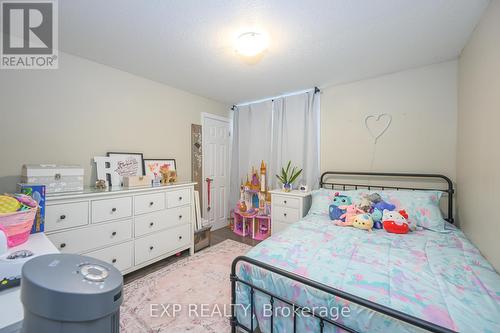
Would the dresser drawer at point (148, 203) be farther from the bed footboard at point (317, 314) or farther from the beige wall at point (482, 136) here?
the beige wall at point (482, 136)

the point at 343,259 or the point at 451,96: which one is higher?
the point at 451,96

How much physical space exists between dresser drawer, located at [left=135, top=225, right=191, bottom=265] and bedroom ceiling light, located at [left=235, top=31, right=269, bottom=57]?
2.19m

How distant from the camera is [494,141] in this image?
55.6 inches

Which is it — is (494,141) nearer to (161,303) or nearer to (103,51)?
(161,303)

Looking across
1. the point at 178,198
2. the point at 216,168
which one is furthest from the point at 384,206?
the point at 216,168

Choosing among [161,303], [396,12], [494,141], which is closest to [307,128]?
[396,12]

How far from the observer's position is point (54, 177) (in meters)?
1.87

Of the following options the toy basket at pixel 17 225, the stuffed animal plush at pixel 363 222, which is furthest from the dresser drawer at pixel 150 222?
the stuffed animal plush at pixel 363 222

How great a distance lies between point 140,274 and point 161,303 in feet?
2.05

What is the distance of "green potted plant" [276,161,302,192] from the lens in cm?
320

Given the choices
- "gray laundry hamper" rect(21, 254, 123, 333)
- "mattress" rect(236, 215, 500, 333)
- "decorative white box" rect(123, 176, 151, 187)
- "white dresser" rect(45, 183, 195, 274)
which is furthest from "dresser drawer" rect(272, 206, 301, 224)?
"gray laundry hamper" rect(21, 254, 123, 333)

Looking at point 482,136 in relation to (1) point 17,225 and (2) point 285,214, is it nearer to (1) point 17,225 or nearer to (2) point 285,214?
(2) point 285,214

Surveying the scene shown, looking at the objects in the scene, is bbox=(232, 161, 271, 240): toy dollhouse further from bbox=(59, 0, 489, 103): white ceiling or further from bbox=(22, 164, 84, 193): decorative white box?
bbox=(22, 164, 84, 193): decorative white box

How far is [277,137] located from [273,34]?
1883mm
